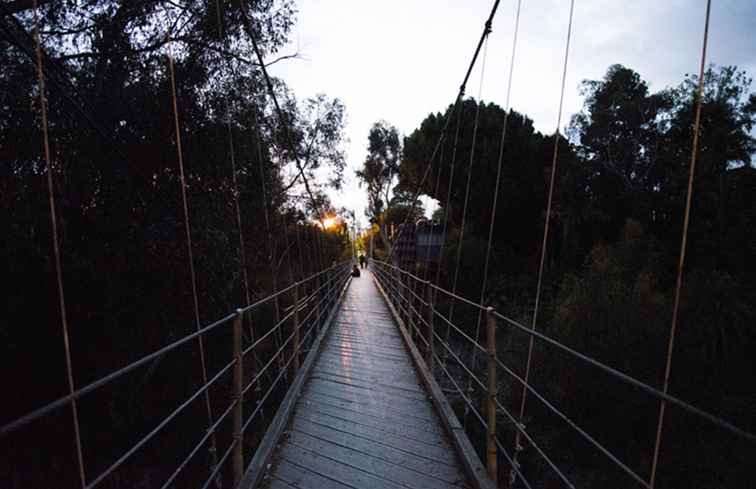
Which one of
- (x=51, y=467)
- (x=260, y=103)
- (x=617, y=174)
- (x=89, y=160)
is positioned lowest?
(x=51, y=467)

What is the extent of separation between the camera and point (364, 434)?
220 centimetres

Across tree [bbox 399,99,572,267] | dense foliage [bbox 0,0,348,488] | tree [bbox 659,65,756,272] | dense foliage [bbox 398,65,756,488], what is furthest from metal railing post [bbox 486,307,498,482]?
tree [bbox 399,99,572,267]

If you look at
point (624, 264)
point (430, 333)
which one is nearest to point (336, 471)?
point (430, 333)

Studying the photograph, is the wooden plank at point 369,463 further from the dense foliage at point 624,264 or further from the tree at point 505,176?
the tree at point 505,176

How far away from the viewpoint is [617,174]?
38.4ft

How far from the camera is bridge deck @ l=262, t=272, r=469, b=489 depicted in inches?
70.7

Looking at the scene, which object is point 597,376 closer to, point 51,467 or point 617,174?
point 51,467

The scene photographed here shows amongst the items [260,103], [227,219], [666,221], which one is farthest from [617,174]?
[227,219]

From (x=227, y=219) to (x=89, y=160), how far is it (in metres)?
1.62

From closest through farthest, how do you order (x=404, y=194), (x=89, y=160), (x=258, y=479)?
(x=258, y=479)
(x=89, y=160)
(x=404, y=194)

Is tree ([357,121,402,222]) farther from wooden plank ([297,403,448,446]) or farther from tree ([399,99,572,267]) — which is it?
wooden plank ([297,403,448,446])

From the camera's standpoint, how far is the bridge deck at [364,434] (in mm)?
1796

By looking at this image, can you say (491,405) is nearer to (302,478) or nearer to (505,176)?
(302,478)

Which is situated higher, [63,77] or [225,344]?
[63,77]
